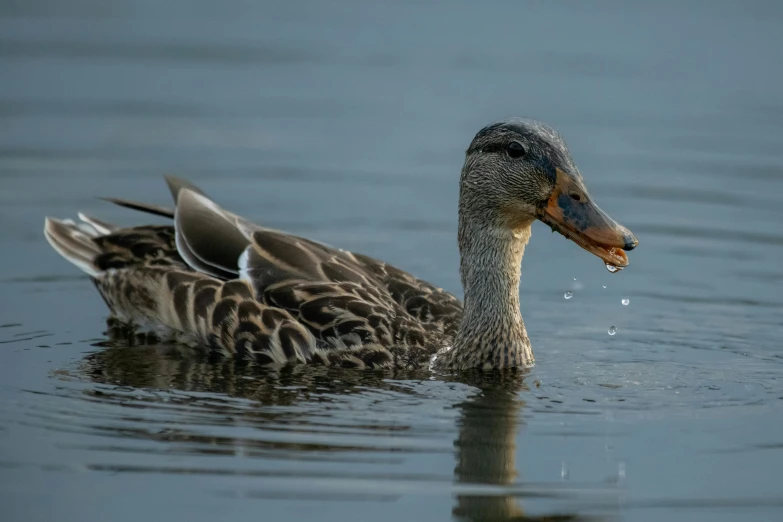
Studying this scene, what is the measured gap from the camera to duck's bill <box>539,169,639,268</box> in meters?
9.06

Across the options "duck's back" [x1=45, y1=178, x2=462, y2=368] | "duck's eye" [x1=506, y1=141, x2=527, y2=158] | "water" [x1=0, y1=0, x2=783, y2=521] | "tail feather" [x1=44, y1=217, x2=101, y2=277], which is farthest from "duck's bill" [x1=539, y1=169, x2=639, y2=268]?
"tail feather" [x1=44, y1=217, x2=101, y2=277]

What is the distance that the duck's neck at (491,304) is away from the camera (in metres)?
9.77

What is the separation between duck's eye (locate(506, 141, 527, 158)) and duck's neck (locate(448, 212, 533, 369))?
1.89 ft

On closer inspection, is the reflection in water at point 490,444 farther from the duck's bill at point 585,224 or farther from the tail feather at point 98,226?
the tail feather at point 98,226

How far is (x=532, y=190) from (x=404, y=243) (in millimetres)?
3832

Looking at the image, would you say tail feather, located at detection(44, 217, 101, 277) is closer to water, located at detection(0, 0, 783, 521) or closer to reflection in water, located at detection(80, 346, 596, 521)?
water, located at detection(0, 0, 783, 521)

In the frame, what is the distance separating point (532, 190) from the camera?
371 inches


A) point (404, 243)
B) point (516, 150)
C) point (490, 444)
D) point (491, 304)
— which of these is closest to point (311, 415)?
point (490, 444)

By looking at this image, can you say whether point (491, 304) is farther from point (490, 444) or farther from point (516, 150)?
point (490, 444)

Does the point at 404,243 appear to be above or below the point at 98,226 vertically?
above

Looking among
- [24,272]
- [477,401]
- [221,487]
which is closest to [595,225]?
[477,401]

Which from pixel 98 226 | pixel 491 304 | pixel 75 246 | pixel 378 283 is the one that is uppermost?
pixel 98 226

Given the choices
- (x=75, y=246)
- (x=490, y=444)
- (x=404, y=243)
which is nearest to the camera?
(x=490, y=444)

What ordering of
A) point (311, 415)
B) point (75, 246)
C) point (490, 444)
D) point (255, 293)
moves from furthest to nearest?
point (75, 246), point (255, 293), point (311, 415), point (490, 444)
